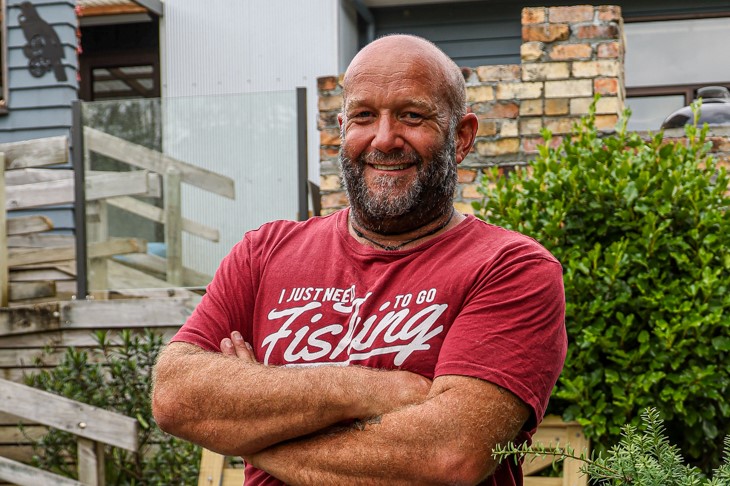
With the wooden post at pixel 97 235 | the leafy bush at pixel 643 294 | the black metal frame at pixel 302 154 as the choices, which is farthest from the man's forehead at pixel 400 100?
the wooden post at pixel 97 235

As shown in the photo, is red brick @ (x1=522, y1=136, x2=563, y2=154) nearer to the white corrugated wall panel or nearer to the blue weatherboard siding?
the white corrugated wall panel

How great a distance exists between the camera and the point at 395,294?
2250 millimetres

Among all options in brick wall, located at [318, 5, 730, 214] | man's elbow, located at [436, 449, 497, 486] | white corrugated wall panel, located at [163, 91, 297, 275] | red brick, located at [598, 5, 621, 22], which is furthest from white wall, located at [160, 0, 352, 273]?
man's elbow, located at [436, 449, 497, 486]

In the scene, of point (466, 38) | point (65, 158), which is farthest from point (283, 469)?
point (466, 38)

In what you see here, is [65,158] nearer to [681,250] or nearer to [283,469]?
[681,250]

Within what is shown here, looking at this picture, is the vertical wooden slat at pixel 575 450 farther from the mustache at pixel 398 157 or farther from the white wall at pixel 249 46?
the white wall at pixel 249 46

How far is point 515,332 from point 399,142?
0.53 m

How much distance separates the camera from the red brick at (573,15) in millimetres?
5137

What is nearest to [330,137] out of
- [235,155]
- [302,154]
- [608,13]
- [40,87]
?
[302,154]

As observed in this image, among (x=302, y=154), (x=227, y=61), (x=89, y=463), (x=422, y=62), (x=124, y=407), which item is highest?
(x=227, y=61)

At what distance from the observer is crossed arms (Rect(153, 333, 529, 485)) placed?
2010 millimetres

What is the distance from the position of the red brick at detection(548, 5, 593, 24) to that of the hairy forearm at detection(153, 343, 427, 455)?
11.4 feet

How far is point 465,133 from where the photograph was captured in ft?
8.13

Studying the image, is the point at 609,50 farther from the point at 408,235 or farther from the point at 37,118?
the point at 37,118
